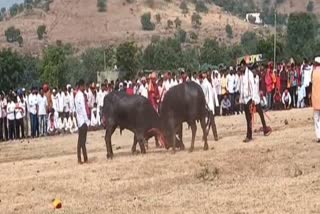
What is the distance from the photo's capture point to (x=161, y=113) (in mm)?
21750

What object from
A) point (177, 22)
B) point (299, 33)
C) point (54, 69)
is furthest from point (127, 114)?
point (177, 22)

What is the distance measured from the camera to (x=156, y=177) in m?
17.5

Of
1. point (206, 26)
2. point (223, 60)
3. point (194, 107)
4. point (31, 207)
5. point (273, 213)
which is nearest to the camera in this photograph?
point (273, 213)

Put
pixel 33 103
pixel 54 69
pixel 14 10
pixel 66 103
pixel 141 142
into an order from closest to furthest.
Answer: pixel 141 142
pixel 33 103
pixel 66 103
pixel 54 69
pixel 14 10

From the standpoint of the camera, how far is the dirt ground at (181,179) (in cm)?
1430

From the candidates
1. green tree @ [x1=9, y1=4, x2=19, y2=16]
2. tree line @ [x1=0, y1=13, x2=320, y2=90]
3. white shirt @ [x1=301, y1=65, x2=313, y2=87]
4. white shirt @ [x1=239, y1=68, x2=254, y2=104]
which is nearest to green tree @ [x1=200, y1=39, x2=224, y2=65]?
tree line @ [x1=0, y1=13, x2=320, y2=90]

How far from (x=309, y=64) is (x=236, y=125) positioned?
727 centimetres

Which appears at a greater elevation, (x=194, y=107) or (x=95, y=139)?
(x=194, y=107)

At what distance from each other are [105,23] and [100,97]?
11032cm

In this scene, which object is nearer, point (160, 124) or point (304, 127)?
point (160, 124)

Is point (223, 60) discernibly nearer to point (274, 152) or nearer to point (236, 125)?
point (236, 125)

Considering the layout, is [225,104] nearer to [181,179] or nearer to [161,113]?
[161,113]

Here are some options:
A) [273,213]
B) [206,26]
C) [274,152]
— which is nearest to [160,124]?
[274,152]

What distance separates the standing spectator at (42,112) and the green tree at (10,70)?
4130 cm
